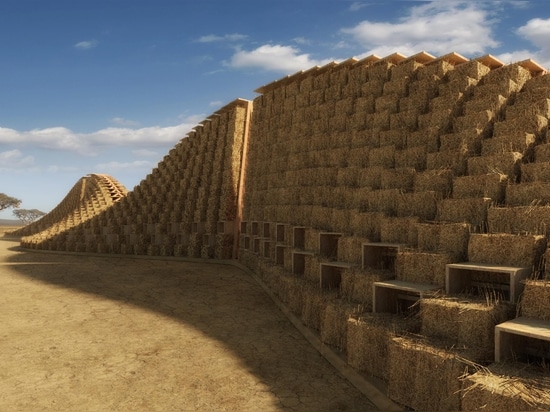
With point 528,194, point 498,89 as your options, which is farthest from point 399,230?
point 498,89

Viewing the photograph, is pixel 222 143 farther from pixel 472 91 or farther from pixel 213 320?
pixel 472 91

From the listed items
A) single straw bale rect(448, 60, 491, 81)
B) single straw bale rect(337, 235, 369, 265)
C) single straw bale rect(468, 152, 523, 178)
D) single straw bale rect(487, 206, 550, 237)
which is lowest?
single straw bale rect(337, 235, 369, 265)

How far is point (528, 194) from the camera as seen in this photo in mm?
5934

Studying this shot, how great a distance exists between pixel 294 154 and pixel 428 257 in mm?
6314

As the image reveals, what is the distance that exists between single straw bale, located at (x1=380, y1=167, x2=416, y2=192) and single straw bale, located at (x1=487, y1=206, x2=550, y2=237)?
1.98 m

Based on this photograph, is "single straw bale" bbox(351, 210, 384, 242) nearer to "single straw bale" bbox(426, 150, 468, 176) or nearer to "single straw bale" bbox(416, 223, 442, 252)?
"single straw bale" bbox(416, 223, 442, 252)

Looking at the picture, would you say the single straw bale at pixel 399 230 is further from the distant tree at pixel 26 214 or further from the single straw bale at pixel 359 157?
the distant tree at pixel 26 214

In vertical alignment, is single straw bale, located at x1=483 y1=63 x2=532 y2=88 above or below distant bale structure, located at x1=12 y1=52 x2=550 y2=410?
above

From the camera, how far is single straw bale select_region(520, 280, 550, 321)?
14.7 feet

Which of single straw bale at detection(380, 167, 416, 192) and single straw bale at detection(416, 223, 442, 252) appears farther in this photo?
single straw bale at detection(380, 167, 416, 192)

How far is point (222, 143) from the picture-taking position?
1667 centimetres

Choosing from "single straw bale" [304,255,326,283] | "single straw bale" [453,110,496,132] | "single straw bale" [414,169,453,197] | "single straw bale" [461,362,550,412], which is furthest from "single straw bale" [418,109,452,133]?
"single straw bale" [461,362,550,412]

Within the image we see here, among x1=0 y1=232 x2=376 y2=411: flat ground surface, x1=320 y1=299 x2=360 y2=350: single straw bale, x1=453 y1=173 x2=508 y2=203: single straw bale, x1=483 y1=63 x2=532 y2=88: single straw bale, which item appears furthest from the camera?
x1=483 y1=63 x2=532 y2=88: single straw bale

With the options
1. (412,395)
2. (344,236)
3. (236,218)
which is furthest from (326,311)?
(236,218)
